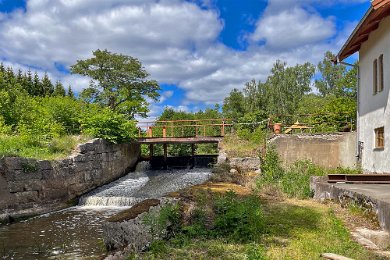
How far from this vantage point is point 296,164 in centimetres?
1559

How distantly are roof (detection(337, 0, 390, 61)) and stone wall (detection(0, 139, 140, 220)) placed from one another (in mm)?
12499

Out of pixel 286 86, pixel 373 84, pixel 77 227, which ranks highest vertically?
pixel 286 86

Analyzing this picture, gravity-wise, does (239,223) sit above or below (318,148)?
below

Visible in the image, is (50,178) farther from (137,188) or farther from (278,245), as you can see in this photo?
(278,245)

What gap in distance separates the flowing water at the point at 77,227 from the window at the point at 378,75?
9621 mm

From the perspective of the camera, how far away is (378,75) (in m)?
12.3

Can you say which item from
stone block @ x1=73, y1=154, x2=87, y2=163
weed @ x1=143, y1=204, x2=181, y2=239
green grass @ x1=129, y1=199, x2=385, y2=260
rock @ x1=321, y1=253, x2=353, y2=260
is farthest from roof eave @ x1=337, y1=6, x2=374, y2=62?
stone block @ x1=73, y1=154, x2=87, y2=163

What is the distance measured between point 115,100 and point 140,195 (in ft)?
68.1

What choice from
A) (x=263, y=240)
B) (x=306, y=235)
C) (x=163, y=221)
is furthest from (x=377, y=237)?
(x=163, y=221)

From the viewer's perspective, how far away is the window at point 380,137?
39.5 feet

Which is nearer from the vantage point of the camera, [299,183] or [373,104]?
[299,183]

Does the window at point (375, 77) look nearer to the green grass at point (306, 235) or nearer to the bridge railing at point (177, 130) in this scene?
the green grass at point (306, 235)

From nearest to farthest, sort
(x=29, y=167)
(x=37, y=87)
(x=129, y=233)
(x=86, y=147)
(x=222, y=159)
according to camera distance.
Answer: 1. (x=129, y=233)
2. (x=29, y=167)
3. (x=86, y=147)
4. (x=222, y=159)
5. (x=37, y=87)

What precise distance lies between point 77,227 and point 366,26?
37.9 ft
